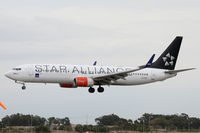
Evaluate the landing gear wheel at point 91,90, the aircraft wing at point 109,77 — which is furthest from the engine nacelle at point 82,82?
the landing gear wheel at point 91,90

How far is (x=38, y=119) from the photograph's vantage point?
303 feet

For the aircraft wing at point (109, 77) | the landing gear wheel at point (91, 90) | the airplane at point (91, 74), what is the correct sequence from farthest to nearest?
1. the landing gear wheel at point (91, 90)
2. the aircraft wing at point (109, 77)
3. the airplane at point (91, 74)

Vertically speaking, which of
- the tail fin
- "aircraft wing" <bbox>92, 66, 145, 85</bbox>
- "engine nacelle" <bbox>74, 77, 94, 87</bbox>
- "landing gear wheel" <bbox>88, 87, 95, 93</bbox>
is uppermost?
the tail fin

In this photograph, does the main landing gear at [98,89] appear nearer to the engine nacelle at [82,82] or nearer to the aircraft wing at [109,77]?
the aircraft wing at [109,77]

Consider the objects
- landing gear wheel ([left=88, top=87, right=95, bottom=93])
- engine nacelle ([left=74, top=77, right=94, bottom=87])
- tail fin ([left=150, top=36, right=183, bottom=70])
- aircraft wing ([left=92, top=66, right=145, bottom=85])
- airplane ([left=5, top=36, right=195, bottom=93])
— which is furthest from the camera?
tail fin ([left=150, top=36, right=183, bottom=70])

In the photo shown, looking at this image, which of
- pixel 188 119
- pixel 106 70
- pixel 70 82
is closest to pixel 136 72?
pixel 106 70

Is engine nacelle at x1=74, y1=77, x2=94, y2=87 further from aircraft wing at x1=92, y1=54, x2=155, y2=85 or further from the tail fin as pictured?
the tail fin

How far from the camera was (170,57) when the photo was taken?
322 feet

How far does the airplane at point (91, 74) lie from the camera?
8544cm

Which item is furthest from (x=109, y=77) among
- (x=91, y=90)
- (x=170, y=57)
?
(x=170, y=57)

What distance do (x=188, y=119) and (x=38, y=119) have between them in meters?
26.9

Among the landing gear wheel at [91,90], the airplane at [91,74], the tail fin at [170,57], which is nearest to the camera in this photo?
the airplane at [91,74]

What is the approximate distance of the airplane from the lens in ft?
280

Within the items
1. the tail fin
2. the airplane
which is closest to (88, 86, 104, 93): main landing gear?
the airplane
